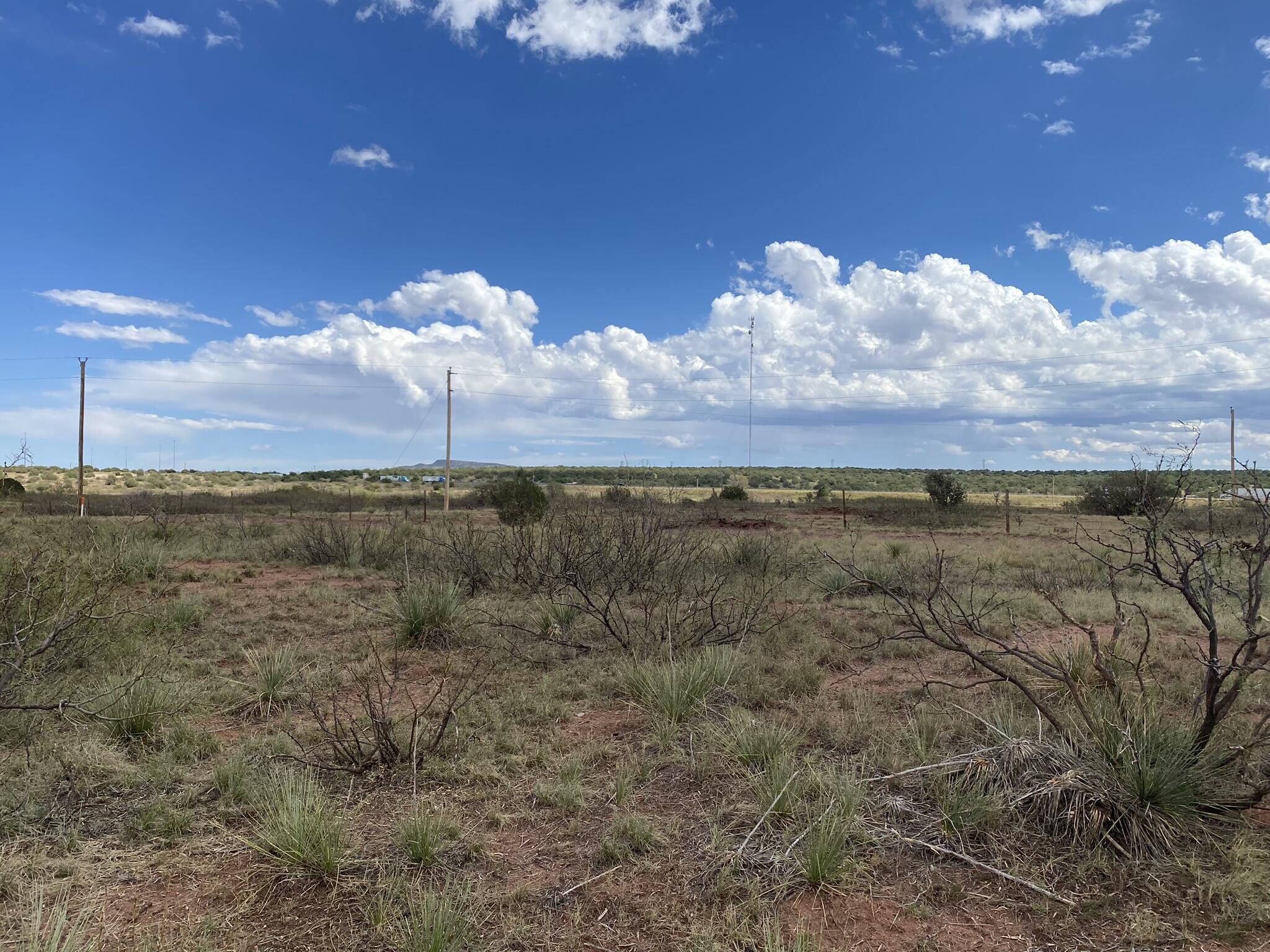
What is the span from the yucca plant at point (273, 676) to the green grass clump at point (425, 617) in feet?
5.08

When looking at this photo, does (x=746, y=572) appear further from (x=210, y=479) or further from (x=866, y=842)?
(x=210, y=479)

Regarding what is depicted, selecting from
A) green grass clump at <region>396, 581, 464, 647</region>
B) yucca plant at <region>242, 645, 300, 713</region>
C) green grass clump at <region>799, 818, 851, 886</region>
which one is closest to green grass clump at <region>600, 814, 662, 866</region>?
green grass clump at <region>799, 818, 851, 886</region>

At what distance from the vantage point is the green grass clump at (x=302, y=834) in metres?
3.71

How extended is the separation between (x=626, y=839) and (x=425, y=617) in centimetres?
562

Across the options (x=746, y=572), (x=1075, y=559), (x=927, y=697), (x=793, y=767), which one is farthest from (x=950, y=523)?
(x=793, y=767)

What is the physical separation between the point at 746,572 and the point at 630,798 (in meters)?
9.41

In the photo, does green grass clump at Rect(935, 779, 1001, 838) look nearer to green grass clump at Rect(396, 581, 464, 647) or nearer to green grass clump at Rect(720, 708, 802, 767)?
green grass clump at Rect(720, 708, 802, 767)

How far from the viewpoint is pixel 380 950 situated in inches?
126

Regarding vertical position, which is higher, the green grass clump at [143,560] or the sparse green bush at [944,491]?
the sparse green bush at [944,491]

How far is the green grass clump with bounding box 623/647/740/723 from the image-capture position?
6043 millimetres

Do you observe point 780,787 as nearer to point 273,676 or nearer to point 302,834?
point 302,834

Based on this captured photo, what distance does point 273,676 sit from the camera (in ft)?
22.4

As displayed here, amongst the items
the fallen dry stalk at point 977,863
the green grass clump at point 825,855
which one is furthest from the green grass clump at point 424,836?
the fallen dry stalk at point 977,863

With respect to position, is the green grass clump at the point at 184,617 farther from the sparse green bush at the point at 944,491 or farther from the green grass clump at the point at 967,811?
the sparse green bush at the point at 944,491
